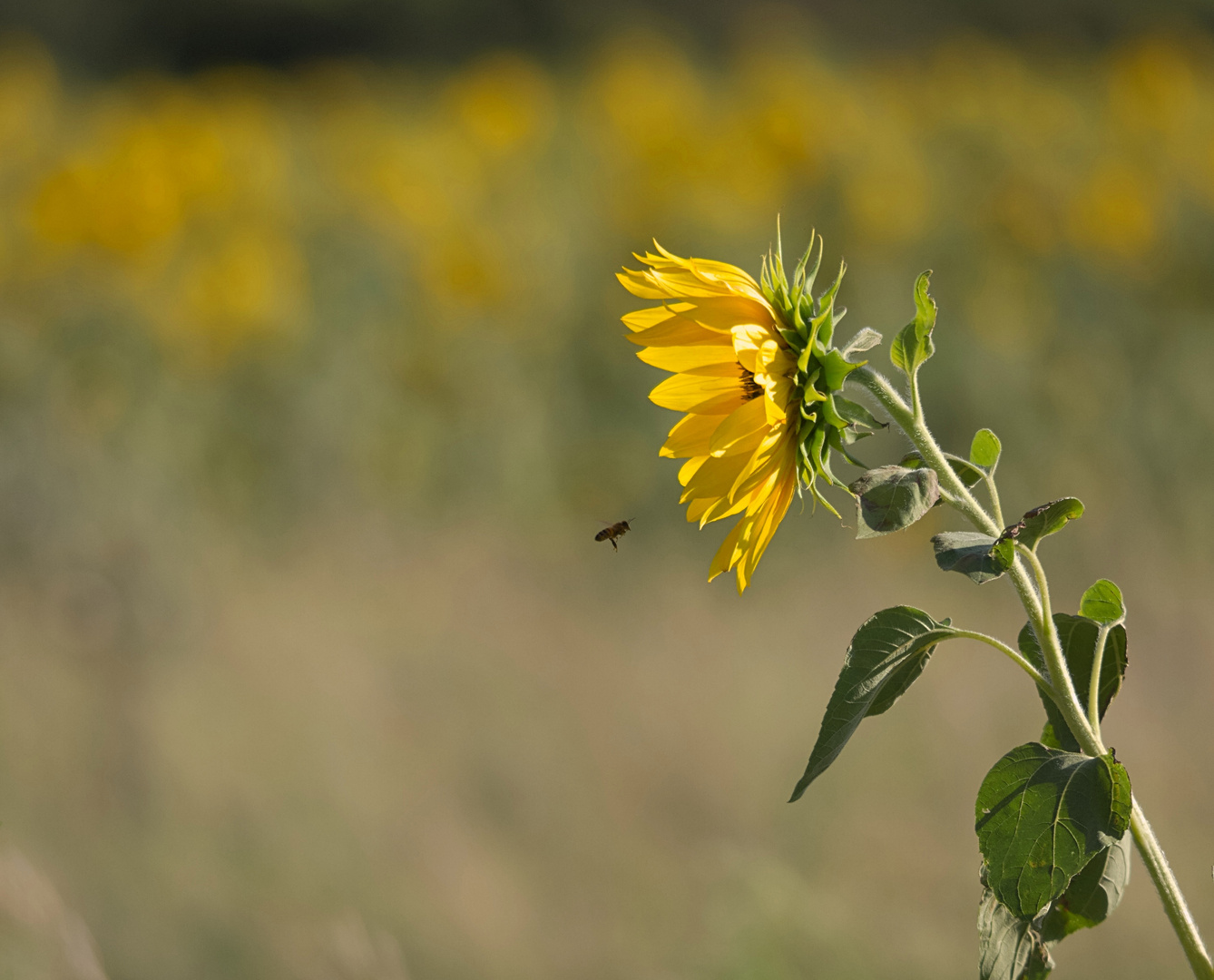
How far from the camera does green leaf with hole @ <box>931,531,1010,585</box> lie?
0.37 m

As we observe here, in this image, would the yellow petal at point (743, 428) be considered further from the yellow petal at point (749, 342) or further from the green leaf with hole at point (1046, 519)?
the green leaf with hole at point (1046, 519)

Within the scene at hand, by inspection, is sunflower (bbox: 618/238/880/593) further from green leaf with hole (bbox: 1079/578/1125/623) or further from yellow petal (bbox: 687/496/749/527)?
green leaf with hole (bbox: 1079/578/1125/623)

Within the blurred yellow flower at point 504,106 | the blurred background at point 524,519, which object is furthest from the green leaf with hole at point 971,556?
the blurred yellow flower at point 504,106

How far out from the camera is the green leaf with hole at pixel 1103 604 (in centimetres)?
43

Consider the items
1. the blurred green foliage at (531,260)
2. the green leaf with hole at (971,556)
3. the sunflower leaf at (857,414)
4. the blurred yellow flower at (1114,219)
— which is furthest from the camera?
the blurred yellow flower at (1114,219)

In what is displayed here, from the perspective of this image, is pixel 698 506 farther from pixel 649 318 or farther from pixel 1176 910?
pixel 1176 910

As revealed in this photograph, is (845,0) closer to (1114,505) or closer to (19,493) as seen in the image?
(1114,505)

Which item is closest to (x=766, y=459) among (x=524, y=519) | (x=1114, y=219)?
(x=524, y=519)

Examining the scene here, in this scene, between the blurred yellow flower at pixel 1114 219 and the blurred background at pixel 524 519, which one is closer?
the blurred background at pixel 524 519

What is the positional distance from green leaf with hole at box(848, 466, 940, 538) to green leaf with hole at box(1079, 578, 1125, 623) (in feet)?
0.30

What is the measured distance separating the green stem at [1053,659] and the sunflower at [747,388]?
0.13 feet

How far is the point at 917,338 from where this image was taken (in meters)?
0.43

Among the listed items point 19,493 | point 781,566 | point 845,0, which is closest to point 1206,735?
point 781,566

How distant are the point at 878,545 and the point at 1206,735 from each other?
0.73m
